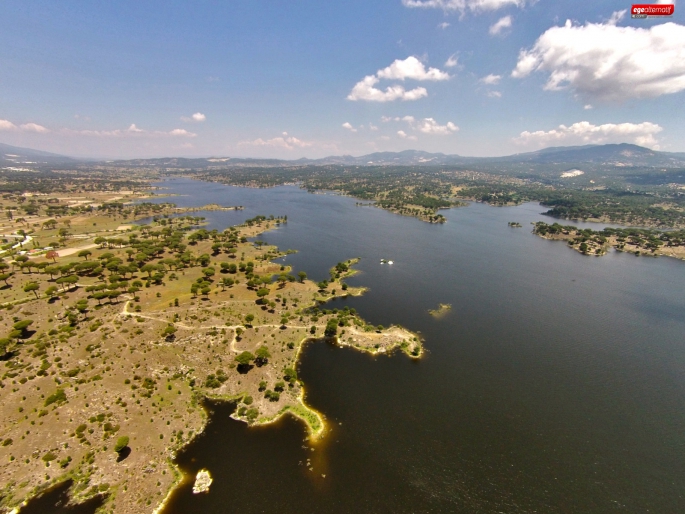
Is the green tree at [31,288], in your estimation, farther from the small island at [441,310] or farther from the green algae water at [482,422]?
the small island at [441,310]

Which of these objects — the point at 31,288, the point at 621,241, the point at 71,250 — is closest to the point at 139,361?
the point at 31,288

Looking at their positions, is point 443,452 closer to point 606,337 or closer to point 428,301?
point 428,301

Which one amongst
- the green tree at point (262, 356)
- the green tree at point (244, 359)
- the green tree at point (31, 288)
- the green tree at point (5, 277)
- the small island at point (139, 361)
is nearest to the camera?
the small island at point (139, 361)

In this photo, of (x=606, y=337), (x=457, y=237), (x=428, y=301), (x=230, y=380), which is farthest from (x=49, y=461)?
(x=457, y=237)

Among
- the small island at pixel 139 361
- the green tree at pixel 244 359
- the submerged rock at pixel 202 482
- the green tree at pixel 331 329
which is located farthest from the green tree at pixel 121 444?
the green tree at pixel 331 329

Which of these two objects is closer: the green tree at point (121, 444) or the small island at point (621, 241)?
the green tree at point (121, 444)

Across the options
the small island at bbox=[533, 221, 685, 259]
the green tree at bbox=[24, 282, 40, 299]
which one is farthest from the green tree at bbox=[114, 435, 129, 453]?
the small island at bbox=[533, 221, 685, 259]

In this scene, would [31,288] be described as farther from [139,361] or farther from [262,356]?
[262,356]

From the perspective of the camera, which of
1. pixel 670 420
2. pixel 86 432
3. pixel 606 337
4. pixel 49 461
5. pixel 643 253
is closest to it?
pixel 49 461
